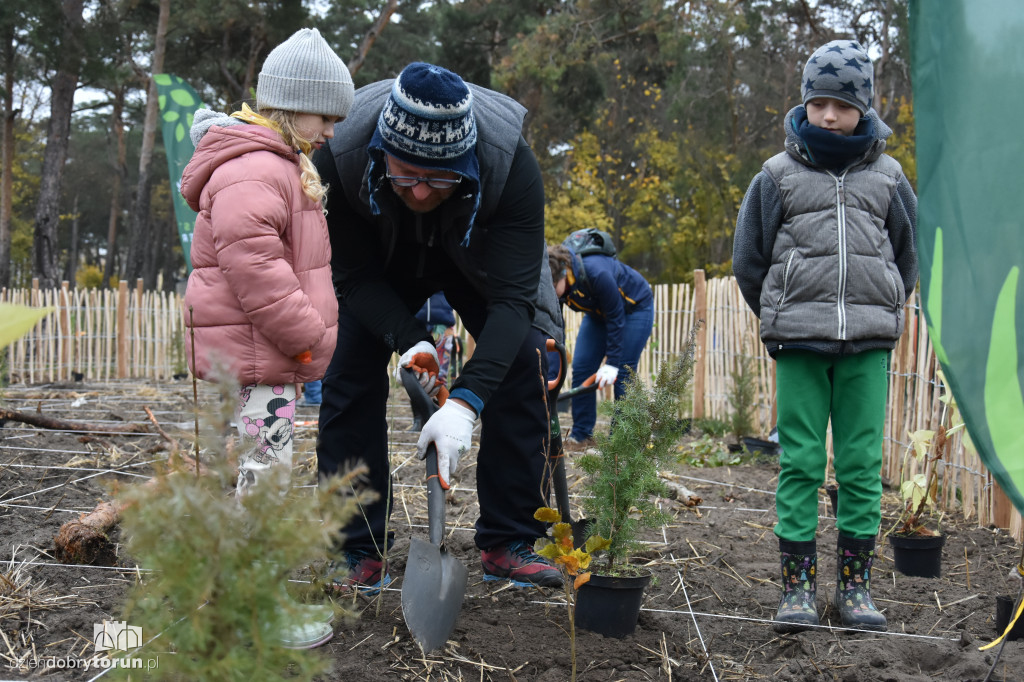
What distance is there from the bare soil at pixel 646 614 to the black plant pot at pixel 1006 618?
0.04m

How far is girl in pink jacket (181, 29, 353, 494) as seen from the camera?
232 cm

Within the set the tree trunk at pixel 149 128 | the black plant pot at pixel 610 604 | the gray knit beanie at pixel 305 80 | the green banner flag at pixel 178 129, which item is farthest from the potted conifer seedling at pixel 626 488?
the tree trunk at pixel 149 128

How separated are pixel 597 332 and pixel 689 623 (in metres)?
3.79

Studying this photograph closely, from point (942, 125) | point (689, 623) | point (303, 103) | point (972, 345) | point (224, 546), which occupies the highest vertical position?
point (303, 103)

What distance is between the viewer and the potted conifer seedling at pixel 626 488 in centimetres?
228

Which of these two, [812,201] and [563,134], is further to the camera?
[563,134]

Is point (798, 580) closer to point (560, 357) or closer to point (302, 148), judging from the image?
point (560, 357)

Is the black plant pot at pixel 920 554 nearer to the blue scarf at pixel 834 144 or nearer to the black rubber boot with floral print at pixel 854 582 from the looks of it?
the black rubber boot with floral print at pixel 854 582

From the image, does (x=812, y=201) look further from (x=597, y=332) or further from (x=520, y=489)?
(x=597, y=332)

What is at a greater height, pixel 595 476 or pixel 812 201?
pixel 812 201

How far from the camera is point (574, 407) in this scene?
249 inches

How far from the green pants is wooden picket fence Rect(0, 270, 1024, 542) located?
41cm

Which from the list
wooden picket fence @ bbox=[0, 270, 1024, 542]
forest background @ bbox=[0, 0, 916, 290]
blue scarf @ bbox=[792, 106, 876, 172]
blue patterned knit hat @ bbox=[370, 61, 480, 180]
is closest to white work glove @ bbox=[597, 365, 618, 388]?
wooden picket fence @ bbox=[0, 270, 1024, 542]

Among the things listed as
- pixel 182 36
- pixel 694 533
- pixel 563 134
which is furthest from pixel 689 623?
pixel 563 134
